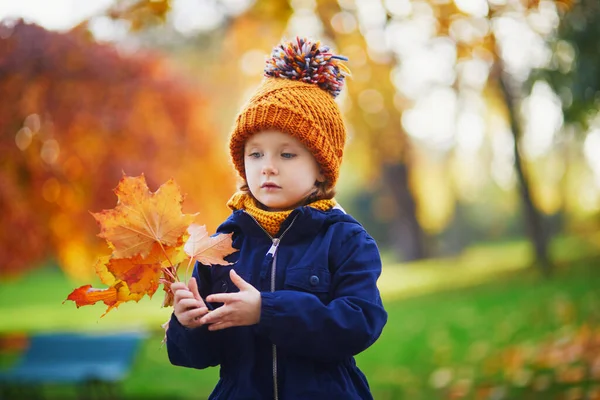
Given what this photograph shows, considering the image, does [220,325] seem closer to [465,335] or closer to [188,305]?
[188,305]

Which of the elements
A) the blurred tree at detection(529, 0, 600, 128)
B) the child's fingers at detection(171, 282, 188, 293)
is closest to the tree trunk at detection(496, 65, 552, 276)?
the blurred tree at detection(529, 0, 600, 128)

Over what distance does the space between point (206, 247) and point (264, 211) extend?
0.18 meters

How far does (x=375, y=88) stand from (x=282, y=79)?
25.9 ft

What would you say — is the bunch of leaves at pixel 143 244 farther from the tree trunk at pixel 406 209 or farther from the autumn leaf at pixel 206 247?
the tree trunk at pixel 406 209

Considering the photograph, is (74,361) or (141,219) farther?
(74,361)

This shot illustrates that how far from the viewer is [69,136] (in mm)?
8008

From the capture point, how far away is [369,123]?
43.5 ft

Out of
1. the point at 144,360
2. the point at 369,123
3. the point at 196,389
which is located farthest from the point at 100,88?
the point at 369,123

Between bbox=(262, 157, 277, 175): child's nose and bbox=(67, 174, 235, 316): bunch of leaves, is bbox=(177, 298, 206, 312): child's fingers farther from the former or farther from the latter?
bbox=(262, 157, 277, 175): child's nose

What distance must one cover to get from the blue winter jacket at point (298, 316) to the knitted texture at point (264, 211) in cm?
2

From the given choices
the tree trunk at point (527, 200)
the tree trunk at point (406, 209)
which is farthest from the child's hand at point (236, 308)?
the tree trunk at point (406, 209)

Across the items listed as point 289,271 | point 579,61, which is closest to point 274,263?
point 289,271

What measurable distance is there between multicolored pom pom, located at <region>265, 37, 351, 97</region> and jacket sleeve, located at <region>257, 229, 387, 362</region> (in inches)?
20.6

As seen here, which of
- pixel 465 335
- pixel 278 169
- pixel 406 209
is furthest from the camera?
pixel 406 209
